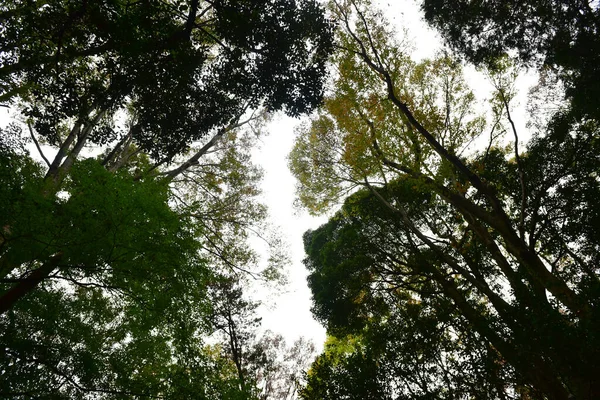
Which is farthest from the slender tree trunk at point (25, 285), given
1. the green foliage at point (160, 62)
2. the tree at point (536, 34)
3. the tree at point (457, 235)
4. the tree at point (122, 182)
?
the tree at point (536, 34)

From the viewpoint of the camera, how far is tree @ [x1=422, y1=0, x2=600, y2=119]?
19.5 ft

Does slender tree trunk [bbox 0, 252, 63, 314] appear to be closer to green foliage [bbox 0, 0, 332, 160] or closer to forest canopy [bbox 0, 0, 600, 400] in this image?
forest canopy [bbox 0, 0, 600, 400]

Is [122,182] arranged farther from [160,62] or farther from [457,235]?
[457,235]

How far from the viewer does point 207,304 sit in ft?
18.0

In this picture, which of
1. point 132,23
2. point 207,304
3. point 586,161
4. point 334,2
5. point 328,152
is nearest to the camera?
point 132,23

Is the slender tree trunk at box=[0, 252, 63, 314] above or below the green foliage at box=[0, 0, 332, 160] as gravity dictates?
below

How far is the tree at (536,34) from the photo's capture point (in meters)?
5.95

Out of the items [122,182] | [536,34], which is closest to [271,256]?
[122,182]

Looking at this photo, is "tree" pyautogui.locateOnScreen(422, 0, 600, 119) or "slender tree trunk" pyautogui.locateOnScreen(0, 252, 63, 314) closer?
"slender tree trunk" pyautogui.locateOnScreen(0, 252, 63, 314)

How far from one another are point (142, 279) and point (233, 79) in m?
Result: 3.89

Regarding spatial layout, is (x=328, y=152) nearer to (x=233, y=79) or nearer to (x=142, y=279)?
(x=233, y=79)

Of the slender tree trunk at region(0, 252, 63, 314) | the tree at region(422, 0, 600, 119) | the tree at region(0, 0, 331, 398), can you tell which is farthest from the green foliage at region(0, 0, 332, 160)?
the tree at region(422, 0, 600, 119)

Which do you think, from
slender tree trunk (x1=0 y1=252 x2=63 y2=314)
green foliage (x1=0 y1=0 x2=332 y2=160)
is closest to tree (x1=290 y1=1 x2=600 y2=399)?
green foliage (x1=0 y1=0 x2=332 y2=160)

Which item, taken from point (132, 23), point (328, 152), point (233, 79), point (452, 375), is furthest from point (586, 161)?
point (132, 23)
